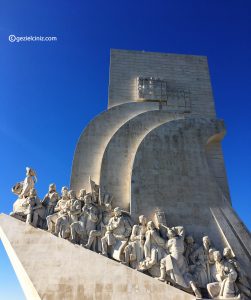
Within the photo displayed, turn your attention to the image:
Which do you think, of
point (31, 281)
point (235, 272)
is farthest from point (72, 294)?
point (235, 272)

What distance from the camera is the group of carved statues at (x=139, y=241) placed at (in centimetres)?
751

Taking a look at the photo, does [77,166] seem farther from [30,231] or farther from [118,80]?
[118,80]

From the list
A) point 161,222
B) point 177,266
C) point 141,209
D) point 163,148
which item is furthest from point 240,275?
point 163,148

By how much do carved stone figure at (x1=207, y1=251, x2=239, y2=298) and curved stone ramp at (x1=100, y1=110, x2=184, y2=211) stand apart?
332cm

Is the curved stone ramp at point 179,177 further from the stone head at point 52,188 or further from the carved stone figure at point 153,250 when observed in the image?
the stone head at point 52,188

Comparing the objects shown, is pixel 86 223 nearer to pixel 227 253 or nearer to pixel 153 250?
pixel 153 250

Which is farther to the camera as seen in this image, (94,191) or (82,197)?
(94,191)

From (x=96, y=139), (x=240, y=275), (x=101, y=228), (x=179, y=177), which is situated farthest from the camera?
(x=96, y=139)

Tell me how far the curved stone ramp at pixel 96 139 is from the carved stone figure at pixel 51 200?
875 mm

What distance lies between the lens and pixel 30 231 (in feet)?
27.5

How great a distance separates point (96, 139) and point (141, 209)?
343 centimetres

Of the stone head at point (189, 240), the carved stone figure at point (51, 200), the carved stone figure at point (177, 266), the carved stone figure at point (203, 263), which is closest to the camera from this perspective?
the carved stone figure at point (177, 266)

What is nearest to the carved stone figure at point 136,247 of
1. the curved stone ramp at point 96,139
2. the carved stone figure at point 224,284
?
the carved stone figure at point 224,284

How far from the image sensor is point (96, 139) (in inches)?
446
